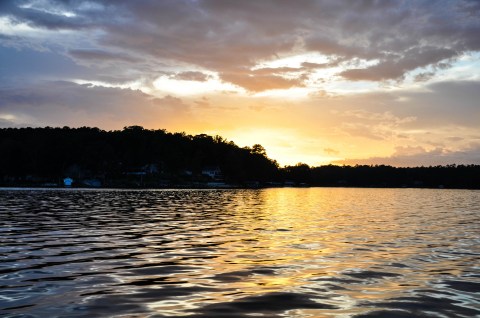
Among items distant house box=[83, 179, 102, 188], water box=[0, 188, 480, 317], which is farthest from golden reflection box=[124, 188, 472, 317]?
distant house box=[83, 179, 102, 188]

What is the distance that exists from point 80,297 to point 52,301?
678mm

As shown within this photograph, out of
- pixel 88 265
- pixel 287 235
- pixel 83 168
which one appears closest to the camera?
pixel 88 265

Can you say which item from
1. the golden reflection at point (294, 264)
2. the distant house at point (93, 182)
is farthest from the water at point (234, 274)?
the distant house at point (93, 182)

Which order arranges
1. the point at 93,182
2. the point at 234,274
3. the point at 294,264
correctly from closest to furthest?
the point at 234,274
the point at 294,264
the point at 93,182

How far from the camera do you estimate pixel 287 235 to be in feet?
82.9

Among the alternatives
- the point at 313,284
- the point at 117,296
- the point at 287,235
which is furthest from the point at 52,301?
the point at 287,235

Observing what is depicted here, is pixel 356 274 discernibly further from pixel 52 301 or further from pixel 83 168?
pixel 83 168

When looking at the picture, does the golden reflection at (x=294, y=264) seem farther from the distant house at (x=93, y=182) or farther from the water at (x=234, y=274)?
the distant house at (x=93, y=182)

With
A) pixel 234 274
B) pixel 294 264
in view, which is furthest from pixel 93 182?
pixel 234 274

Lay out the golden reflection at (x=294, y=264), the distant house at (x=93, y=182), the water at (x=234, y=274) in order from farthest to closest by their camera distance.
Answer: the distant house at (x=93, y=182) → the golden reflection at (x=294, y=264) → the water at (x=234, y=274)

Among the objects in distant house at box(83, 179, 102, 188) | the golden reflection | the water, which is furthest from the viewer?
distant house at box(83, 179, 102, 188)

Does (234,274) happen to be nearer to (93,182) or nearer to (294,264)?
(294,264)

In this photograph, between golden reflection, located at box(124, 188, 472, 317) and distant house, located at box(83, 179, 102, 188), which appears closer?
golden reflection, located at box(124, 188, 472, 317)

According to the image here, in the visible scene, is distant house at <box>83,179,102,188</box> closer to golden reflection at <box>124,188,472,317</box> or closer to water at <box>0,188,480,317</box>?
water at <box>0,188,480,317</box>
